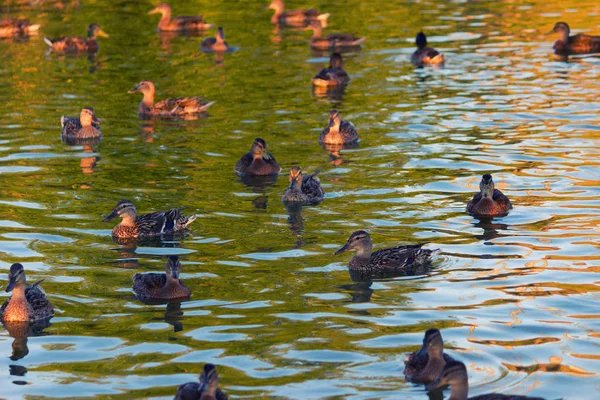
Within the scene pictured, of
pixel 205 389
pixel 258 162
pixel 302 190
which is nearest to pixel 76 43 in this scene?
pixel 258 162

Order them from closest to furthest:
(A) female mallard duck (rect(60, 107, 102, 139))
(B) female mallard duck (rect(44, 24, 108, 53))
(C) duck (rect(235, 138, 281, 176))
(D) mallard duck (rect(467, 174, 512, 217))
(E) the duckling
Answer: (E) the duckling < (D) mallard duck (rect(467, 174, 512, 217)) < (C) duck (rect(235, 138, 281, 176)) < (A) female mallard duck (rect(60, 107, 102, 139)) < (B) female mallard duck (rect(44, 24, 108, 53))

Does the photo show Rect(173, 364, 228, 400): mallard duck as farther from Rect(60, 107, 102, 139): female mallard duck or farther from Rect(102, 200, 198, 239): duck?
Rect(60, 107, 102, 139): female mallard duck

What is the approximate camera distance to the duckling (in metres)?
16.6

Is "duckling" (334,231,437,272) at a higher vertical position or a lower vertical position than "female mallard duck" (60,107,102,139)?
lower

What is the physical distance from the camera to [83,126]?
2670 centimetres

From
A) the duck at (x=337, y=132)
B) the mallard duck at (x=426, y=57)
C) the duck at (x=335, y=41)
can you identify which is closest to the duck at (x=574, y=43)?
the mallard duck at (x=426, y=57)

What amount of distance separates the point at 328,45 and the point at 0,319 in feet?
80.0

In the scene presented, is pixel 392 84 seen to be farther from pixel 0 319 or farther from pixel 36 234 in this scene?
pixel 0 319

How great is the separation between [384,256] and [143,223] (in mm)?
4495

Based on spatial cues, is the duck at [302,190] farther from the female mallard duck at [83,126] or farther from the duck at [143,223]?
the female mallard duck at [83,126]

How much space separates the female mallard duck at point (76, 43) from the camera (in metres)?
38.4

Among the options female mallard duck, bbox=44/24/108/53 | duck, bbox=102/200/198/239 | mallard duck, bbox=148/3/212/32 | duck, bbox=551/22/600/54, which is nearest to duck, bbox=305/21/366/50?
mallard duck, bbox=148/3/212/32

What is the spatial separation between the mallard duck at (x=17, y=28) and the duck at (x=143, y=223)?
Answer: 80.2 ft

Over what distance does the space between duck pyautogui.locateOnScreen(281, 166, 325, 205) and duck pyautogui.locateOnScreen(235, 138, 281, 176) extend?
6.90ft
